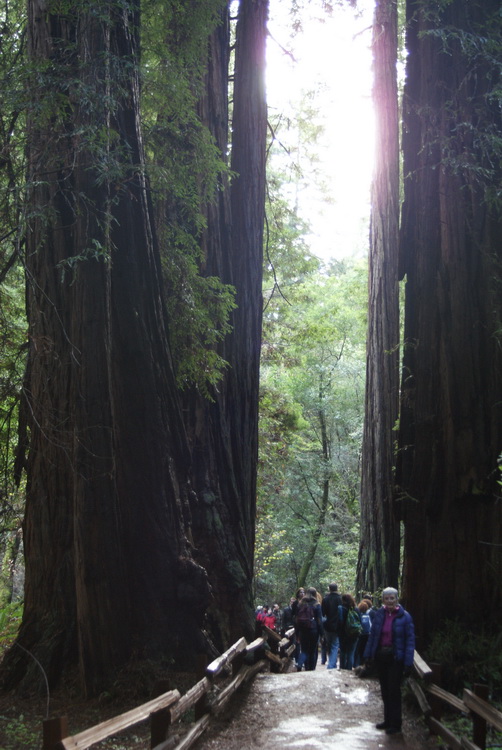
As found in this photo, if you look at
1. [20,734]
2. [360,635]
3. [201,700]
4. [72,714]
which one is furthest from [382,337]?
[20,734]

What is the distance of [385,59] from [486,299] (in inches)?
350

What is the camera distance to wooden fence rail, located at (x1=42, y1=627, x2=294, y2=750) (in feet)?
13.2

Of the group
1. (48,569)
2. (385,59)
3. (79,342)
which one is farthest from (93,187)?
(385,59)

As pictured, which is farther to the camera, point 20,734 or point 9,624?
point 9,624

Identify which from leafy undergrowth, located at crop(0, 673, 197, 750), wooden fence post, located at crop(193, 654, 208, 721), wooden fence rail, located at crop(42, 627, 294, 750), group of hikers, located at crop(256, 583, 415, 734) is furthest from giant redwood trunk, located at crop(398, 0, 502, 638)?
leafy undergrowth, located at crop(0, 673, 197, 750)

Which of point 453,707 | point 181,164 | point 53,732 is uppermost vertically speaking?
point 181,164

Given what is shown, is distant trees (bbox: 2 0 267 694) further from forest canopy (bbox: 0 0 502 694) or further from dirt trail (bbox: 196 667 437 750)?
dirt trail (bbox: 196 667 437 750)

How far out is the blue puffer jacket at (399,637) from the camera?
270 inches

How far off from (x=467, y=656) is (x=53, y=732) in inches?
209

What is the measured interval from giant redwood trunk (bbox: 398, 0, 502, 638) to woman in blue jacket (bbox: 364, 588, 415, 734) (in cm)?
183

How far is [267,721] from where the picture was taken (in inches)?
302

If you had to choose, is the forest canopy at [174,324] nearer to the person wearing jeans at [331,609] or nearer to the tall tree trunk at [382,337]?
the person wearing jeans at [331,609]

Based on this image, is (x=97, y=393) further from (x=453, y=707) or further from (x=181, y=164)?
(x=453, y=707)

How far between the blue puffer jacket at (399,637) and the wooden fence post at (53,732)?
3616 mm
